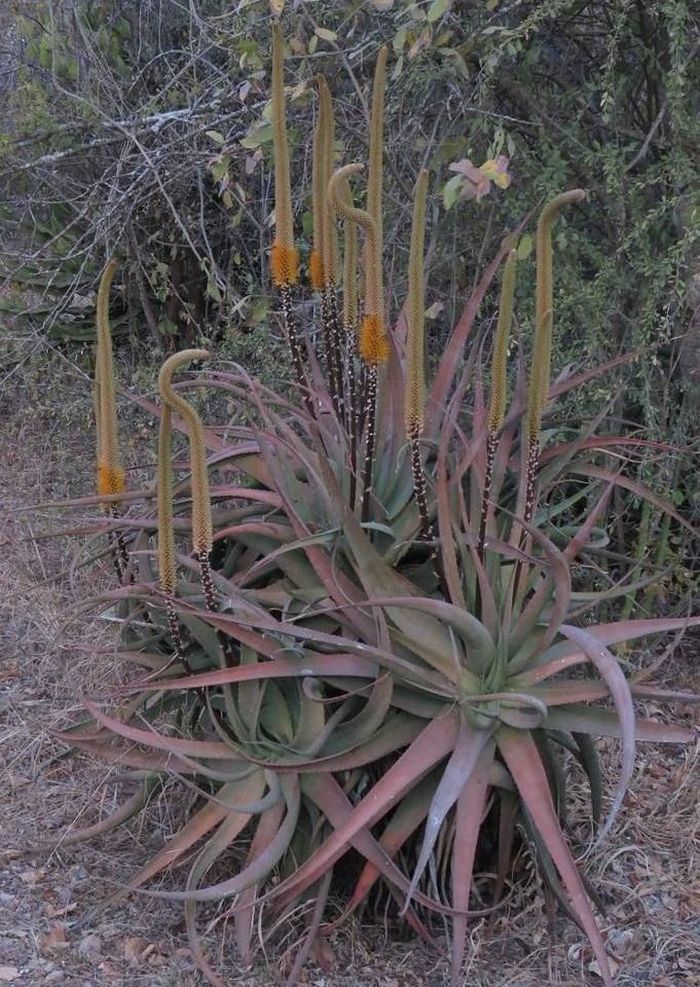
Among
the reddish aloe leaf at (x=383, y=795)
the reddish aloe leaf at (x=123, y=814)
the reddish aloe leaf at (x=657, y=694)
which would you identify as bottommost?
the reddish aloe leaf at (x=123, y=814)

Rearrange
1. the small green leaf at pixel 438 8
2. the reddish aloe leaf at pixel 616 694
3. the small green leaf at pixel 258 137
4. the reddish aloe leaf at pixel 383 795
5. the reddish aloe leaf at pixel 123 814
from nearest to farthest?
the reddish aloe leaf at pixel 616 694
the reddish aloe leaf at pixel 383 795
the reddish aloe leaf at pixel 123 814
the small green leaf at pixel 438 8
the small green leaf at pixel 258 137

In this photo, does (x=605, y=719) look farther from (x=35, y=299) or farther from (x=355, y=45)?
(x=35, y=299)

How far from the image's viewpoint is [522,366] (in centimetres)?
304

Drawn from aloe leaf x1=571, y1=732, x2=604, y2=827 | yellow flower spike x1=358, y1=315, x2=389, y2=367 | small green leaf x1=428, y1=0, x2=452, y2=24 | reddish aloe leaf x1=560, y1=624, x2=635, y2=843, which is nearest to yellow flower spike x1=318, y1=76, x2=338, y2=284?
yellow flower spike x1=358, y1=315, x2=389, y2=367

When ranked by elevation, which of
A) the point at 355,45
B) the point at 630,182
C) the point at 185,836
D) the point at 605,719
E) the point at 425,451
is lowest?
the point at 185,836

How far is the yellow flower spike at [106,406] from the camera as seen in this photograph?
2.90 metres

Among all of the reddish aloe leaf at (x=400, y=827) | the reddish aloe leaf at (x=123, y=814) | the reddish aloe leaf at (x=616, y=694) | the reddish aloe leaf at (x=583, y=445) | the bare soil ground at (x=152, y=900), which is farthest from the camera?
the reddish aloe leaf at (x=583, y=445)

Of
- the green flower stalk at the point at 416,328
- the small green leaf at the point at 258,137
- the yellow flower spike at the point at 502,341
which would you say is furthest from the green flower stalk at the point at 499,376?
the small green leaf at the point at 258,137

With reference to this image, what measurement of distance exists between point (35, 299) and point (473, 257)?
3.16 meters

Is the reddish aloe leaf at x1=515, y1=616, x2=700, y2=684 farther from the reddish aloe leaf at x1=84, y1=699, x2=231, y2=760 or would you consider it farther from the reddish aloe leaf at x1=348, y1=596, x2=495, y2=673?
the reddish aloe leaf at x1=84, y1=699, x2=231, y2=760

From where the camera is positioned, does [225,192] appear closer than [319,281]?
No

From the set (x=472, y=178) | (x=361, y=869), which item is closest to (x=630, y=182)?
(x=472, y=178)

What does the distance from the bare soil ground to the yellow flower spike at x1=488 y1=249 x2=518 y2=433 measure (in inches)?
49.2

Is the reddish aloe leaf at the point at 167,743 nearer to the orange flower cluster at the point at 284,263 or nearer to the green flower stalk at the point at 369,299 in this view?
the green flower stalk at the point at 369,299
